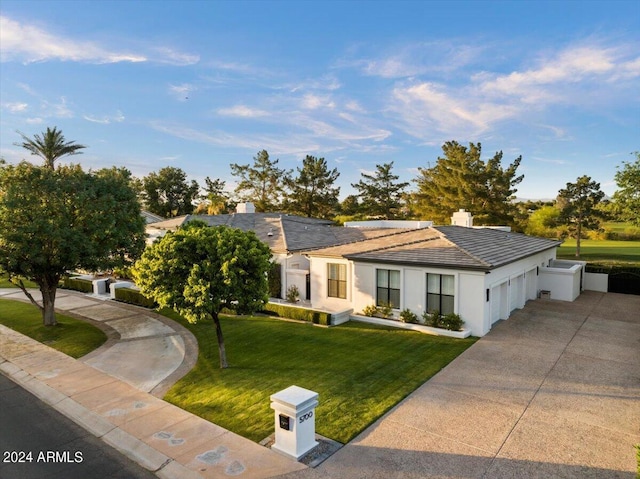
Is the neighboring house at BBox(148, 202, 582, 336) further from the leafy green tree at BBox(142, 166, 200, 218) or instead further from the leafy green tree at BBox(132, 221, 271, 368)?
the leafy green tree at BBox(142, 166, 200, 218)

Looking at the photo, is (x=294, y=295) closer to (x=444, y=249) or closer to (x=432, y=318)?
(x=432, y=318)

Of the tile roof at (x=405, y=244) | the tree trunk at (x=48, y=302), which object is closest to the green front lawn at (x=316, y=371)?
the tile roof at (x=405, y=244)

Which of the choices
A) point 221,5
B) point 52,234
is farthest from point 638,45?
point 52,234

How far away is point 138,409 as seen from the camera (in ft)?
32.2

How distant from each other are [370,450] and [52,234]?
15232 mm

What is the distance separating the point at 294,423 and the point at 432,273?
1037 centimetres

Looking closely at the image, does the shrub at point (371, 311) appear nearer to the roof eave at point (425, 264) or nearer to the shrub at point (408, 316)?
the shrub at point (408, 316)

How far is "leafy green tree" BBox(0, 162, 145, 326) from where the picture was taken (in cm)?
1558

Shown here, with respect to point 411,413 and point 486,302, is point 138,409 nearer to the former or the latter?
point 411,413

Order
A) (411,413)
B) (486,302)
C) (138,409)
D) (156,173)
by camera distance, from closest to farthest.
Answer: (411,413)
(138,409)
(486,302)
(156,173)

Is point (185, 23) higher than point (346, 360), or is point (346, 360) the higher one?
point (185, 23)

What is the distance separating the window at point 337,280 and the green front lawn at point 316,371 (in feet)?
7.79

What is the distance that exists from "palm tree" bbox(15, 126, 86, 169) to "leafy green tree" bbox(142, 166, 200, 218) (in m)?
29.2

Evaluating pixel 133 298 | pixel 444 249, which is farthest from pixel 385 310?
pixel 133 298
